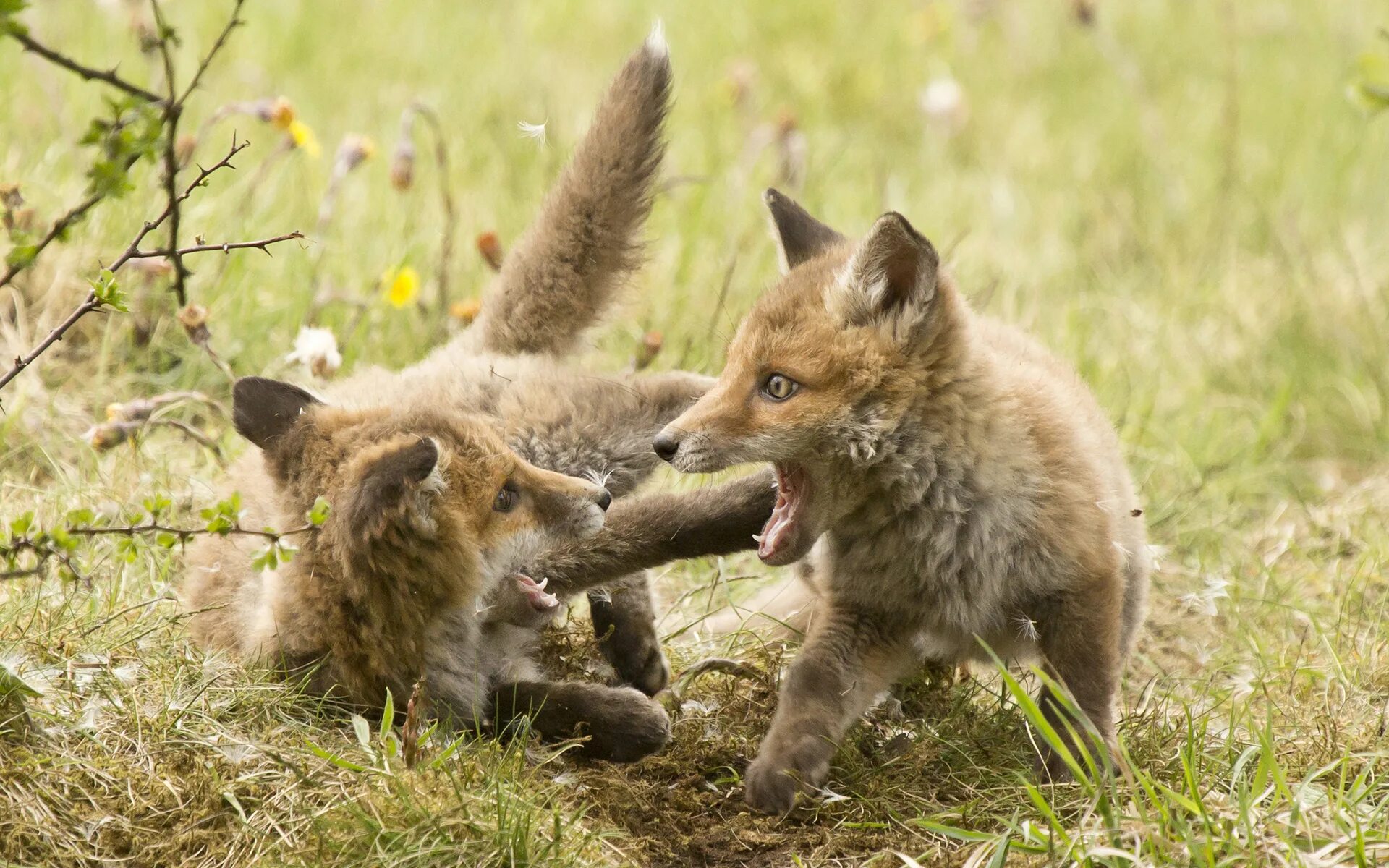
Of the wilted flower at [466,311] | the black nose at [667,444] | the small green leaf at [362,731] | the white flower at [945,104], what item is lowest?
the small green leaf at [362,731]

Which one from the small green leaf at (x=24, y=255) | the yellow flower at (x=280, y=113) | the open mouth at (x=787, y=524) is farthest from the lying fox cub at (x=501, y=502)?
the yellow flower at (x=280, y=113)

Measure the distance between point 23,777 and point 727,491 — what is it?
1819 mm

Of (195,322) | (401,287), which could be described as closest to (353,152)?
(401,287)

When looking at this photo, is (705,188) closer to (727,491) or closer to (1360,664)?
(727,491)

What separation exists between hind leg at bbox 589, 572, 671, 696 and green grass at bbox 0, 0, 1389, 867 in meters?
0.13

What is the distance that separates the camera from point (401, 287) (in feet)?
16.4

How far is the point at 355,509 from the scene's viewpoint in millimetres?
3072

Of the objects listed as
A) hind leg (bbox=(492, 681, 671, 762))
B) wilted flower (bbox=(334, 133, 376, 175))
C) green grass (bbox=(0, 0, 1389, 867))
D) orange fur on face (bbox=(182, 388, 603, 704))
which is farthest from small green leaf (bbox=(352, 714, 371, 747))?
wilted flower (bbox=(334, 133, 376, 175))

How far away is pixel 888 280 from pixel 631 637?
126cm

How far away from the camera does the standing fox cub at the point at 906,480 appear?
3299 millimetres

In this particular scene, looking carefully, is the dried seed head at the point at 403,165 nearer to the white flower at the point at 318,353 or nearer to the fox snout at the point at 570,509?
the white flower at the point at 318,353

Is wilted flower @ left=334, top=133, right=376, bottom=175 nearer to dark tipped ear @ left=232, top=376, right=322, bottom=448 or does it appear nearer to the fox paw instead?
dark tipped ear @ left=232, top=376, right=322, bottom=448

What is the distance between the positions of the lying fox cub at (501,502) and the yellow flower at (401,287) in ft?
2.30

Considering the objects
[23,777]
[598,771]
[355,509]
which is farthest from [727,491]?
[23,777]
